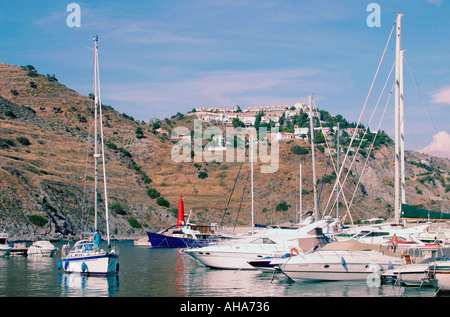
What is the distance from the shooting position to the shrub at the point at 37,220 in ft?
241

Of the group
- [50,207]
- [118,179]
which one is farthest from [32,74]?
[50,207]

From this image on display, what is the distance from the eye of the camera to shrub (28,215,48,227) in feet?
241

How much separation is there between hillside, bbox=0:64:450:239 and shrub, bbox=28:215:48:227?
14cm

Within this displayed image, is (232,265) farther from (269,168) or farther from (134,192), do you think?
(269,168)

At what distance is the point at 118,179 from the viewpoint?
105 m

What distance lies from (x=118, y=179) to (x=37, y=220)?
31.4 m

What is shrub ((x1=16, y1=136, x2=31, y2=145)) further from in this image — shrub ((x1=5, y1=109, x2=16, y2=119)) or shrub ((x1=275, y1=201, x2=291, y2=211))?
shrub ((x1=275, y1=201, x2=291, y2=211))

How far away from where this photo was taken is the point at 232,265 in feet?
109

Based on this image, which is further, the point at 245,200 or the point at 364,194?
the point at 364,194

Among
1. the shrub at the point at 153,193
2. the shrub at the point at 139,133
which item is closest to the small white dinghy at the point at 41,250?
the shrub at the point at 153,193

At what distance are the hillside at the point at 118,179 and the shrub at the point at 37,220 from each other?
14 centimetres

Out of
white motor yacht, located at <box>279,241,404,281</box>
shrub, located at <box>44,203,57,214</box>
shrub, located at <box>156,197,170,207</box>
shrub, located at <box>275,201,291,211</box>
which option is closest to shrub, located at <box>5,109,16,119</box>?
shrub, located at <box>156,197,170,207</box>
